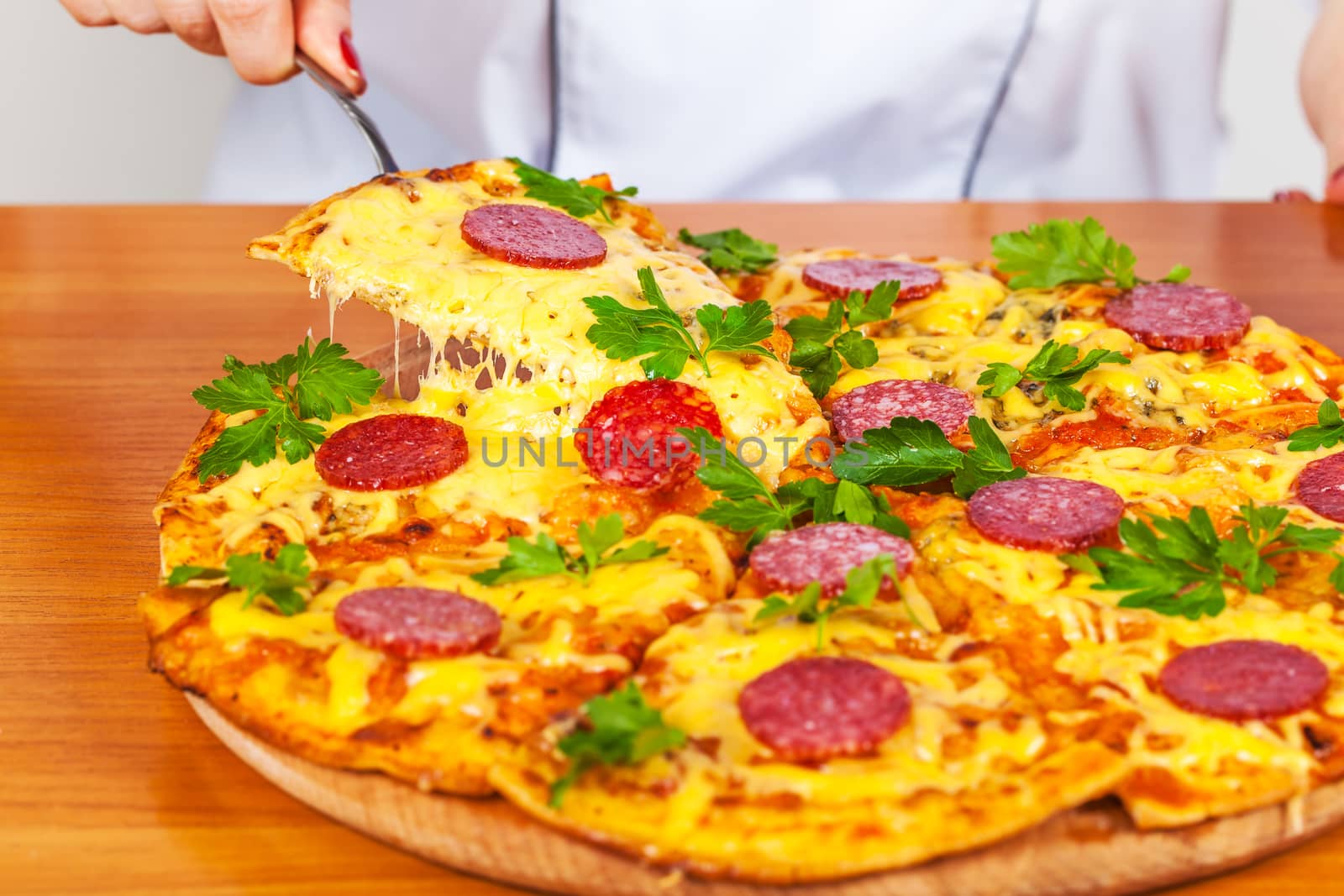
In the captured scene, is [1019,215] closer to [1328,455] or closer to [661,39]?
[661,39]

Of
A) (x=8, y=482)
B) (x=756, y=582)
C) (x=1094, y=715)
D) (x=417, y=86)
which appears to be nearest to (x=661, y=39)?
(x=417, y=86)

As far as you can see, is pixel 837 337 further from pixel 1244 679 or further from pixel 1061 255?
pixel 1244 679

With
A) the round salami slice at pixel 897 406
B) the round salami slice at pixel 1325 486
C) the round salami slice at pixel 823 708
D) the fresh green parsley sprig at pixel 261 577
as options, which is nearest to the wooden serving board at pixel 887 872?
the round salami slice at pixel 823 708

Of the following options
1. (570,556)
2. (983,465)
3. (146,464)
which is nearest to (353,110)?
(146,464)

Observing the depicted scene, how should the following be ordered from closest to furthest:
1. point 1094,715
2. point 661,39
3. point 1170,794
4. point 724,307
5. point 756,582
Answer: point 1170,794 < point 1094,715 < point 756,582 < point 724,307 < point 661,39

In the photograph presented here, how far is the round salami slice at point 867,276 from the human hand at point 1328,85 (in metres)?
1.52

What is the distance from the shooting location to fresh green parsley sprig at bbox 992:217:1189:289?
9.22ft

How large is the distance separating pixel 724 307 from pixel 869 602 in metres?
0.77

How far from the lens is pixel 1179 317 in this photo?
2596 millimetres

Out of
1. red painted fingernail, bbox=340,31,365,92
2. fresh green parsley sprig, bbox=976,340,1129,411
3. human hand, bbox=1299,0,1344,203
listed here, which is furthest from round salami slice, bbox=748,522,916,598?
human hand, bbox=1299,0,1344,203

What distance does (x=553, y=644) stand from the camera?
62.7 inches

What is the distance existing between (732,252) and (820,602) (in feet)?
4.64

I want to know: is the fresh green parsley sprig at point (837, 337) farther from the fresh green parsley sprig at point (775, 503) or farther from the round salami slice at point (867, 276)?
A: the fresh green parsley sprig at point (775, 503)

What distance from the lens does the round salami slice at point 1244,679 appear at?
1.48 m
